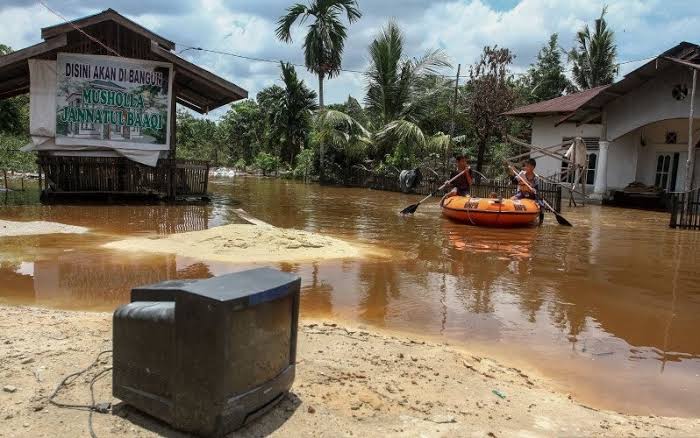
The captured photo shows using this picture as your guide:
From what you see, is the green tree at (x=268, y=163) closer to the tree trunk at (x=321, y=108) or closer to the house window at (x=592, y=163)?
the tree trunk at (x=321, y=108)

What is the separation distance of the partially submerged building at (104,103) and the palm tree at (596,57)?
25883 mm

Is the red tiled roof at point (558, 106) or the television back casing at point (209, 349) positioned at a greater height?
the red tiled roof at point (558, 106)

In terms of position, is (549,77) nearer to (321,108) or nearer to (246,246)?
(321,108)

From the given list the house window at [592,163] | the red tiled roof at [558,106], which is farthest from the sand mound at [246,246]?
the house window at [592,163]

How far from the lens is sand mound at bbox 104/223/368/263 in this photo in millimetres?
8891

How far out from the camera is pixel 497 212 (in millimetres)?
13938

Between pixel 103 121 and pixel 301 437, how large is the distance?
14.8 metres

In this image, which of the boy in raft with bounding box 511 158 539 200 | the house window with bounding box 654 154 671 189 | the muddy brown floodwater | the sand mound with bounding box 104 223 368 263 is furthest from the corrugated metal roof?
the sand mound with bounding box 104 223 368 263

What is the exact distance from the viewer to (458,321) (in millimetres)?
6180

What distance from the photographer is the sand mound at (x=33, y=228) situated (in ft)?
33.7

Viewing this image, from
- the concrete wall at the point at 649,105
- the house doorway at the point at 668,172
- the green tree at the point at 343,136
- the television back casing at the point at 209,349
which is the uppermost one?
the concrete wall at the point at 649,105

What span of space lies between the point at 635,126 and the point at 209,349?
69.9ft

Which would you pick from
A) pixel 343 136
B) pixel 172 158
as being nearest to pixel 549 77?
pixel 343 136

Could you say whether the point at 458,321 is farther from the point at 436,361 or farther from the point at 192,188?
the point at 192,188
